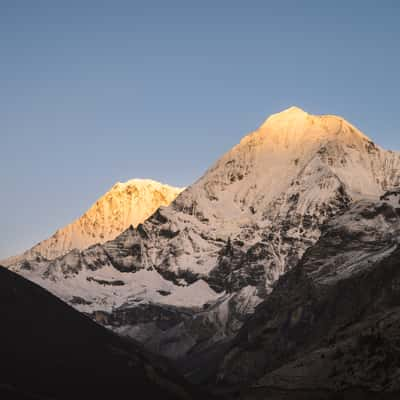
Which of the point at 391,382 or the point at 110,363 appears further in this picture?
the point at 110,363

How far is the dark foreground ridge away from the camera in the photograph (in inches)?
6088

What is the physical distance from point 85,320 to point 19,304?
16.0 meters

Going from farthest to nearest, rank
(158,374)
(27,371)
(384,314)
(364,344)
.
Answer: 1. (158,374)
2. (27,371)
3. (384,314)
4. (364,344)

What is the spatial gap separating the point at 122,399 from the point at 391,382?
48263 mm

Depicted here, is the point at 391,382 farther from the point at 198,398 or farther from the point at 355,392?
the point at 198,398

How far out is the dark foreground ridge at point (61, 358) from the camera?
507ft

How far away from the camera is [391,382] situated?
122875mm

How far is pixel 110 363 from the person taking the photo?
173375mm

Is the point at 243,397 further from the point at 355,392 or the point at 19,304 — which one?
the point at 19,304

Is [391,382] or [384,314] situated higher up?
[384,314]

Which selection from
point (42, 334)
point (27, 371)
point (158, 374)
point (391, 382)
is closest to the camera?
point (391, 382)

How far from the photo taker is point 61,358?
165 meters

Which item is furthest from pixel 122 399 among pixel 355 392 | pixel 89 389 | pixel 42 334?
pixel 355 392

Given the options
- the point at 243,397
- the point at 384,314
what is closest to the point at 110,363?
the point at 243,397
